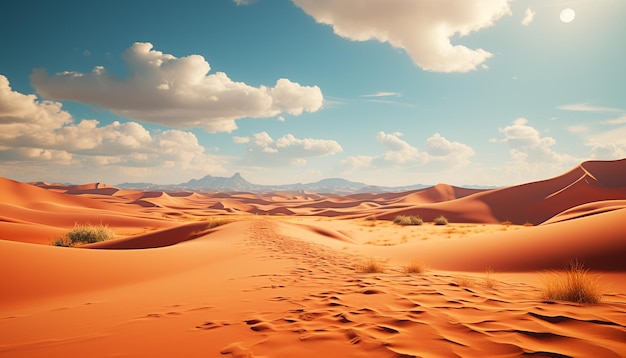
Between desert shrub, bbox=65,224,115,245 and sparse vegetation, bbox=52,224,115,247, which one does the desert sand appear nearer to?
sparse vegetation, bbox=52,224,115,247

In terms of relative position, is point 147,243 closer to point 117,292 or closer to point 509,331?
point 117,292

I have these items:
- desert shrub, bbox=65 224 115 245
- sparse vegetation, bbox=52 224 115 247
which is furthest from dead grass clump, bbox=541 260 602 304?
desert shrub, bbox=65 224 115 245

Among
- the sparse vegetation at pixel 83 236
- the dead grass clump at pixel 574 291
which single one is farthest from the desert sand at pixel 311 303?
the sparse vegetation at pixel 83 236

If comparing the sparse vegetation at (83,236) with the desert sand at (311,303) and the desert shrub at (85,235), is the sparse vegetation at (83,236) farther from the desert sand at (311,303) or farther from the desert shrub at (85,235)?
the desert sand at (311,303)

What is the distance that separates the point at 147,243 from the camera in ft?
60.2

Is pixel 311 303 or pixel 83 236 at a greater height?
pixel 311 303

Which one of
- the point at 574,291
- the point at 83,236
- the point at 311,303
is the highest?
the point at 574,291

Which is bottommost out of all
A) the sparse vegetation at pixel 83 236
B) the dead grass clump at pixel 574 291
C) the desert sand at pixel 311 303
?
the sparse vegetation at pixel 83 236

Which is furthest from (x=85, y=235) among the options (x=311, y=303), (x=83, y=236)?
(x=311, y=303)

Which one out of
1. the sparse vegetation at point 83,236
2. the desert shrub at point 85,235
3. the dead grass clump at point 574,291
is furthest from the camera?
the desert shrub at point 85,235

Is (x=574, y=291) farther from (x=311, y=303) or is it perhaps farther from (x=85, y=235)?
(x=85, y=235)

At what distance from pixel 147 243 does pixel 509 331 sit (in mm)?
19980

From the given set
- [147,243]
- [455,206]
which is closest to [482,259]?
[147,243]

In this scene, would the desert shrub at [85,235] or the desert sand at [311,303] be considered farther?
the desert shrub at [85,235]
